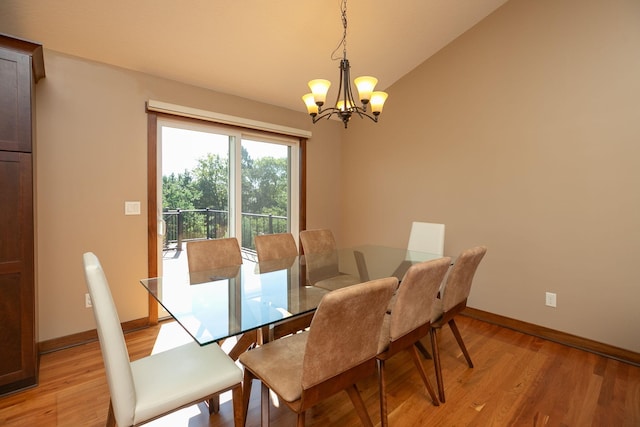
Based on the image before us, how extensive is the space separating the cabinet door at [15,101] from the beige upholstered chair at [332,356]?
1943mm

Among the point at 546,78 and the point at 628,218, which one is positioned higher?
the point at 546,78

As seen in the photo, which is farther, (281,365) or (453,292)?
(453,292)

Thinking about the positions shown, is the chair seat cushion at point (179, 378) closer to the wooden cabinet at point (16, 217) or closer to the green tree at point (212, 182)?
the wooden cabinet at point (16, 217)

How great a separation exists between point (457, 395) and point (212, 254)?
1998mm

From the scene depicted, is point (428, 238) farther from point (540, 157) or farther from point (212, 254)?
point (212, 254)

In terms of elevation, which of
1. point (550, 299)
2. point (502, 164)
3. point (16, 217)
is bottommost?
point (550, 299)

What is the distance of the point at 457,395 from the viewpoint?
1.94 m

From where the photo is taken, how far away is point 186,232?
3215mm

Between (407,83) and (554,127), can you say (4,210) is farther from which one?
(554,127)

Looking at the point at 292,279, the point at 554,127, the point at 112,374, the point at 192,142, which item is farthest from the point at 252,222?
the point at 554,127

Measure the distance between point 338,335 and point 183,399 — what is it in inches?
27.5

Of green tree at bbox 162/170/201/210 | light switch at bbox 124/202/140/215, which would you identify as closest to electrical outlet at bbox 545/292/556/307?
green tree at bbox 162/170/201/210

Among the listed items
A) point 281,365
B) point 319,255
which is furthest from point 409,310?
point 319,255

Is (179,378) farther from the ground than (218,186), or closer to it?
closer to it
